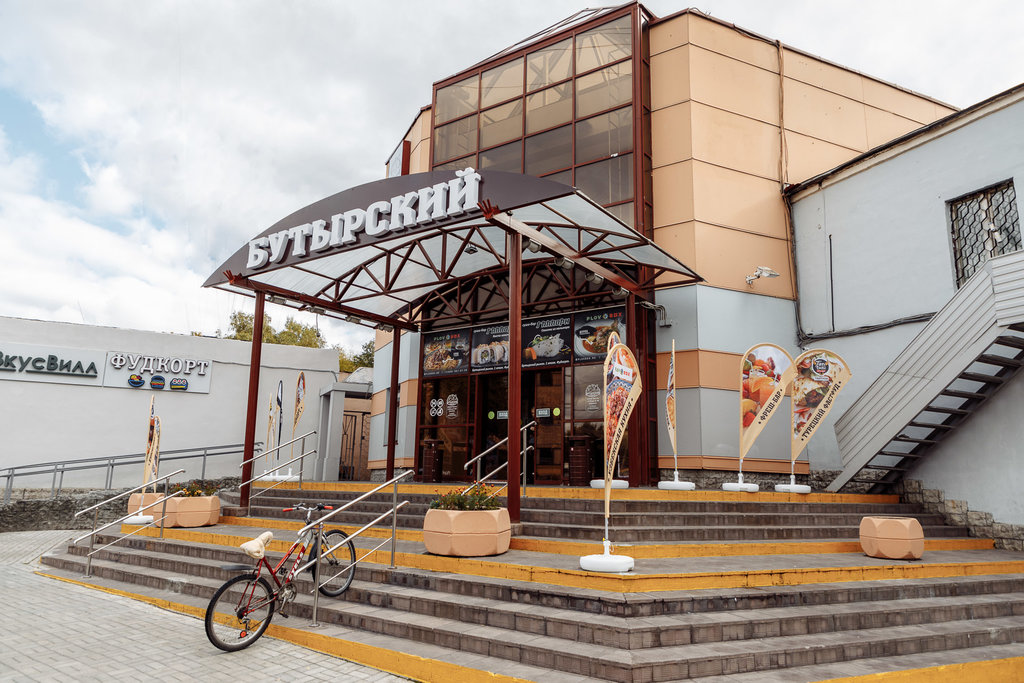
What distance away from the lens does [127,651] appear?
589cm

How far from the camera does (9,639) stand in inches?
248

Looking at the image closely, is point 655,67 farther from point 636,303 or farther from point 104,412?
point 104,412

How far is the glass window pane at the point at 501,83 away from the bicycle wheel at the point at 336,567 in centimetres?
1180

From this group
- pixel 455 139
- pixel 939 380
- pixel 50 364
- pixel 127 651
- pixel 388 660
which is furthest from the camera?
pixel 50 364

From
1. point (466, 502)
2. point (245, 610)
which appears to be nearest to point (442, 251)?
point (466, 502)

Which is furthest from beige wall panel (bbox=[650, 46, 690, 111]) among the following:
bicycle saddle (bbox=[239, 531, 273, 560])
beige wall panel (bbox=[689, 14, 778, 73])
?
bicycle saddle (bbox=[239, 531, 273, 560])

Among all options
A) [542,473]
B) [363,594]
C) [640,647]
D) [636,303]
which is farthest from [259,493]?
[640,647]

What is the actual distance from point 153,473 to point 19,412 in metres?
7.10

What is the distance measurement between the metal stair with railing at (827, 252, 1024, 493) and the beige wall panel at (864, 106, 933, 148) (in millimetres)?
8098

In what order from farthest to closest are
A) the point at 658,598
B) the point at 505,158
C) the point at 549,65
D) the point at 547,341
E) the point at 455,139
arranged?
the point at 455,139, the point at 505,158, the point at 549,65, the point at 547,341, the point at 658,598

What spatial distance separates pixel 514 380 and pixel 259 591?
3.95 metres

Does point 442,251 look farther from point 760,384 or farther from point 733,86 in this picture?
point 733,86

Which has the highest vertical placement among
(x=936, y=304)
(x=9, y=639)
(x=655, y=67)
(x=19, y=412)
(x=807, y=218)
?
(x=655, y=67)

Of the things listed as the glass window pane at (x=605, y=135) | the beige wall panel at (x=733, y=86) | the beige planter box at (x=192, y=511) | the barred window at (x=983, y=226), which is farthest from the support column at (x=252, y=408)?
the barred window at (x=983, y=226)
